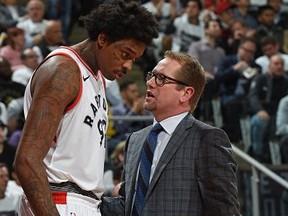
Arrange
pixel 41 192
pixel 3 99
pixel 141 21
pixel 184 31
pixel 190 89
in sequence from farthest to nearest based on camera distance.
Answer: pixel 184 31
pixel 3 99
pixel 190 89
pixel 141 21
pixel 41 192

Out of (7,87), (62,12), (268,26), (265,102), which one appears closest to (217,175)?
(7,87)

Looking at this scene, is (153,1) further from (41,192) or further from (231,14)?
(41,192)

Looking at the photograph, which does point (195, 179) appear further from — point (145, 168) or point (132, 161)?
point (132, 161)

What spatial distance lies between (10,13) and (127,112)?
377 centimetres

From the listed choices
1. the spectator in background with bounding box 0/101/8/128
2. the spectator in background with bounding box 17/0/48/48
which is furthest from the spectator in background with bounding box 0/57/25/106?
the spectator in background with bounding box 17/0/48/48

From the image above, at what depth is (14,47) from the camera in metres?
11.6

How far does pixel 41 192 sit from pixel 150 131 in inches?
41.5

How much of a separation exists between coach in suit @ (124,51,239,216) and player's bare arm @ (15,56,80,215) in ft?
2.31

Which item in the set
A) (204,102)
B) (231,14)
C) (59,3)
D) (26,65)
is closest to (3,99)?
(26,65)

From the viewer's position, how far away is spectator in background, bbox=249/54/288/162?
1037 cm

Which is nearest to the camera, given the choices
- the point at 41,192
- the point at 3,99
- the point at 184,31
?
the point at 41,192

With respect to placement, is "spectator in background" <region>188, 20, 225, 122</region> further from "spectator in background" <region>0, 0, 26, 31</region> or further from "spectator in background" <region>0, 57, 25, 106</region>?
"spectator in background" <region>0, 0, 26, 31</region>

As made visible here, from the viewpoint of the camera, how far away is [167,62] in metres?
4.50

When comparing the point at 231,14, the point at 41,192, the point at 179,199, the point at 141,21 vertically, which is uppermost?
the point at 141,21
